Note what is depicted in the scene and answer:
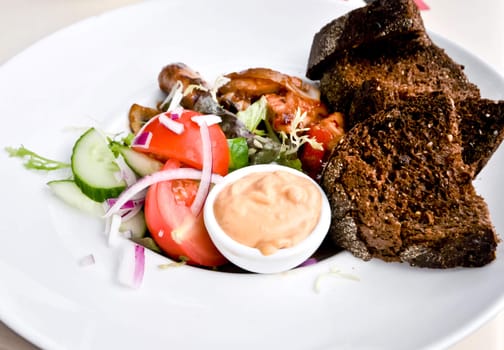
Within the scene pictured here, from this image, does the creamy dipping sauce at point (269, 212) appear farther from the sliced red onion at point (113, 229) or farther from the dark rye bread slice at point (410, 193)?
the sliced red onion at point (113, 229)

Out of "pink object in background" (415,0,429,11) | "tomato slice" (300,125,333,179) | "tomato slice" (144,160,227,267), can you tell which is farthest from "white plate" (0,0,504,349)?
"pink object in background" (415,0,429,11)

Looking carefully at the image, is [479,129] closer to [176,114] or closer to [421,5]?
[176,114]

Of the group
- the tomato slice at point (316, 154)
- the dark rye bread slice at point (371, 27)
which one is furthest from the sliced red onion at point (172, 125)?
the dark rye bread slice at point (371, 27)

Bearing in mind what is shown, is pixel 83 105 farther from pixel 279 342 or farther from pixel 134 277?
pixel 279 342

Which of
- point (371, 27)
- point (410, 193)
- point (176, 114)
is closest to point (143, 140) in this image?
point (176, 114)

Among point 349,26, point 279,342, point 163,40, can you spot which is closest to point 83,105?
point 163,40

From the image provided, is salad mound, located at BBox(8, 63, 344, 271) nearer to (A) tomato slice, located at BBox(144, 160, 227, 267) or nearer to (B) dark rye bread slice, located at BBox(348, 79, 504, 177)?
(A) tomato slice, located at BBox(144, 160, 227, 267)
